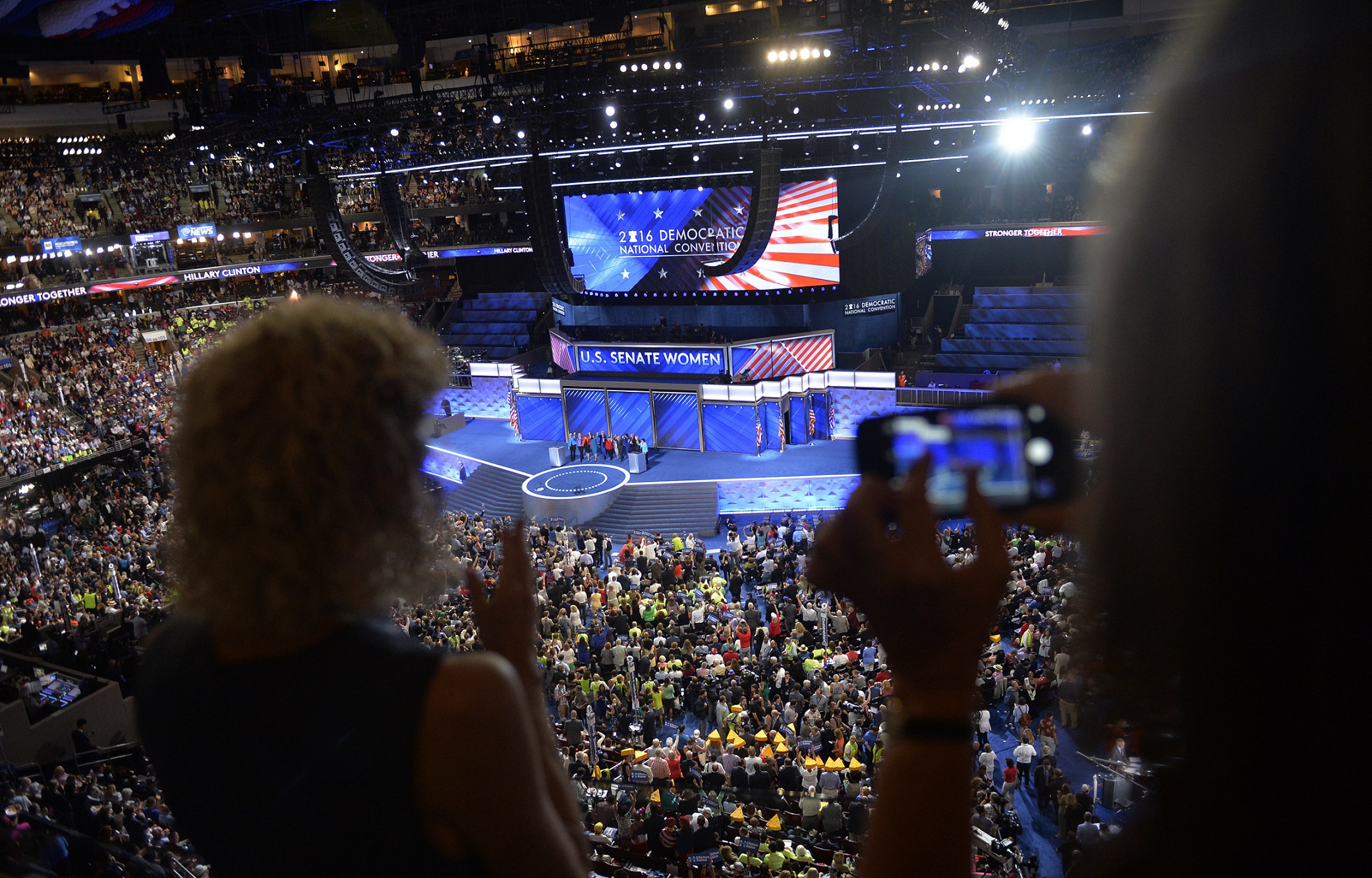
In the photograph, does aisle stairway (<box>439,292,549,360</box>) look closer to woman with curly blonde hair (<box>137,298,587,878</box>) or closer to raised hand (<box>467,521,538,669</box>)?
raised hand (<box>467,521,538,669</box>)

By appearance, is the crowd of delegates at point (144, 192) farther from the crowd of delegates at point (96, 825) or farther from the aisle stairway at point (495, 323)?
the crowd of delegates at point (96, 825)

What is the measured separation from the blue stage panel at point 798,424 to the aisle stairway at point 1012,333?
4.36m

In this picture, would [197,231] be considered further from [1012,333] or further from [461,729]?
[461,729]

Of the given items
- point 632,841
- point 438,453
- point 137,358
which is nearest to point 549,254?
point 632,841

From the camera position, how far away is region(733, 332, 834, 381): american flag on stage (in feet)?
82.9

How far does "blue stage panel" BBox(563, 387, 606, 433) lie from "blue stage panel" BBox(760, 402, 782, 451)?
5367 millimetres

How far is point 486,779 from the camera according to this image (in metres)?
0.94

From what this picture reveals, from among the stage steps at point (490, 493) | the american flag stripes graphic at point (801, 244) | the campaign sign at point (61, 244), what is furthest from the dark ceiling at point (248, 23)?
the stage steps at point (490, 493)

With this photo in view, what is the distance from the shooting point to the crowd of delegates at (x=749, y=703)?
7328mm

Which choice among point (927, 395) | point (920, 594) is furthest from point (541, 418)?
point (920, 594)

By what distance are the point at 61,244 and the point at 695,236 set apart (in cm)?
2515

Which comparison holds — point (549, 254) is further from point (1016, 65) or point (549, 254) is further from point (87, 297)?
point (87, 297)

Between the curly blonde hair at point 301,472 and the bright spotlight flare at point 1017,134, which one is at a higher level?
the bright spotlight flare at point 1017,134

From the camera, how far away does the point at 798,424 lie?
81.7 ft
